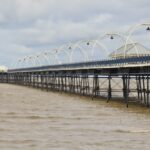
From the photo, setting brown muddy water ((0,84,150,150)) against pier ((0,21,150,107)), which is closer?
brown muddy water ((0,84,150,150))

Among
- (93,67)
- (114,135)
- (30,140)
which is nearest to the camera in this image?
(30,140)

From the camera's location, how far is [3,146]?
25234mm

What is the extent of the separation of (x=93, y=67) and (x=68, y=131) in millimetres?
39812

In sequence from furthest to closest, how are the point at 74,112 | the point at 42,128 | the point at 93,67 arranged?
the point at 93,67 → the point at 74,112 → the point at 42,128

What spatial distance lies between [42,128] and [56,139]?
5339mm

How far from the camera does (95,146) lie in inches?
1012

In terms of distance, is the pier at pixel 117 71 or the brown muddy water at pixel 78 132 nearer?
the brown muddy water at pixel 78 132

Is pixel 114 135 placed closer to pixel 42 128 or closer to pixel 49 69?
pixel 42 128

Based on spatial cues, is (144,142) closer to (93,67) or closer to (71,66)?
(93,67)

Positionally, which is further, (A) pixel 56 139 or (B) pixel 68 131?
(B) pixel 68 131

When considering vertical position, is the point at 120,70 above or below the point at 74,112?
above

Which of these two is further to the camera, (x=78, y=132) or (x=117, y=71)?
(x=117, y=71)

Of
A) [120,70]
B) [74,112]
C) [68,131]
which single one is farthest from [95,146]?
[120,70]

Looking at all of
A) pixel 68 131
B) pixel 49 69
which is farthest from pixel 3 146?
pixel 49 69
